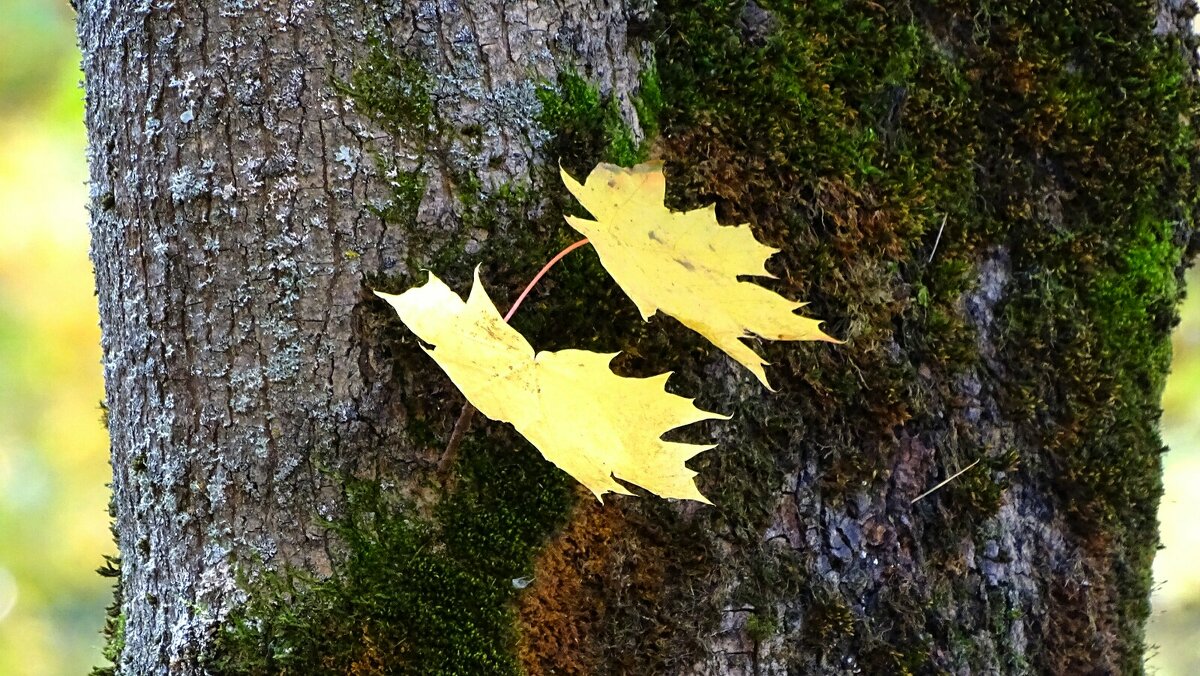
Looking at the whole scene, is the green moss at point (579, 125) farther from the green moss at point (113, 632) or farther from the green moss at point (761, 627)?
the green moss at point (113, 632)

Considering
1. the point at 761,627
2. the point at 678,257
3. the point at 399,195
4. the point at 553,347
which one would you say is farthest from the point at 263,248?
the point at 761,627

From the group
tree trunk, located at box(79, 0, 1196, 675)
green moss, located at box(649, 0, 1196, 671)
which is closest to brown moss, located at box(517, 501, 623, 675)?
tree trunk, located at box(79, 0, 1196, 675)

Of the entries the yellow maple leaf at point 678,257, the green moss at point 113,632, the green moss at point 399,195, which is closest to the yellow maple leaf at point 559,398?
the yellow maple leaf at point 678,257

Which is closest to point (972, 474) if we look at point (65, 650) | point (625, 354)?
point (625, 354)

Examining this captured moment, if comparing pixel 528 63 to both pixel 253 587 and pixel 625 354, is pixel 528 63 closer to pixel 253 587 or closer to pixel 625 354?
pixel 625 354

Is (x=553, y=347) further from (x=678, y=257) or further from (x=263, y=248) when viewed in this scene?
(x=263, y=248)
